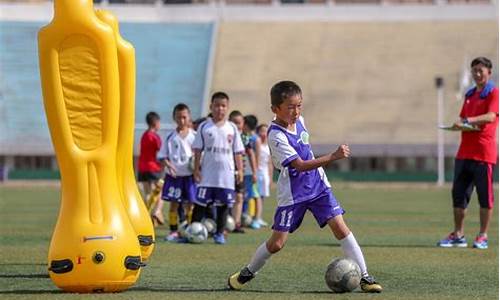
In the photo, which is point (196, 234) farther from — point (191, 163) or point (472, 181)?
point (472, 181)

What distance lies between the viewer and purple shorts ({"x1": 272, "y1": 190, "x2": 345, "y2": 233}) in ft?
33.2

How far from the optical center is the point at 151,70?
55531 millimetres

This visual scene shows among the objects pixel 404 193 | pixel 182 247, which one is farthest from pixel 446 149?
pixel 182 247

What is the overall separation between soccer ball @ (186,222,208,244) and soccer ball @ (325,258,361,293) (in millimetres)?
6007

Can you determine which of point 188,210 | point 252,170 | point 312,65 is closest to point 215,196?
point 188,210

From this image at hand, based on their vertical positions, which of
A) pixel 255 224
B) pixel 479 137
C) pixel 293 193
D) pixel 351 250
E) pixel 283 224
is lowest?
pixel 255 224

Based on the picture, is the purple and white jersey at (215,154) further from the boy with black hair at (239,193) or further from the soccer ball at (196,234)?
the boy with black hair at (239,193)

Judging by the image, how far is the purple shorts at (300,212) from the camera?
10.1 metres

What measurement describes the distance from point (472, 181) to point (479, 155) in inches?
15.9

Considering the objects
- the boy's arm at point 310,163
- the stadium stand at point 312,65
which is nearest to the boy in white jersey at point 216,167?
the boy's arm at point 310,163

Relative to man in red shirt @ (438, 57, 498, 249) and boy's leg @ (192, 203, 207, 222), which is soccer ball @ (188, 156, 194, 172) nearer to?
boy's leg @ (192, 203, 207, 222)

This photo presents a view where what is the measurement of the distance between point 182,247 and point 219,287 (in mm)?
4741

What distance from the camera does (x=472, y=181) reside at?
1510cm

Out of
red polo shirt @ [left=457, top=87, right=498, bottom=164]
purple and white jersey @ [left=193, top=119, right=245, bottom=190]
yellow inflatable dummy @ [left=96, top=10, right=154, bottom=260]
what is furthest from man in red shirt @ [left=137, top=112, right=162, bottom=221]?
yellow inflatable dummy @ [left=96, top=10, right=154, bottom=260]
